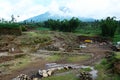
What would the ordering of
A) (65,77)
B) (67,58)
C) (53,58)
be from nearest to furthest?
(65,77)
(53,58)
(67,58)

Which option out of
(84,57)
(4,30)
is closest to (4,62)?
(84,57)

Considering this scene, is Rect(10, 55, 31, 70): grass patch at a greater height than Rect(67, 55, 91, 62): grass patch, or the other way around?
Rect(10, 55, 31, 70): grass patch

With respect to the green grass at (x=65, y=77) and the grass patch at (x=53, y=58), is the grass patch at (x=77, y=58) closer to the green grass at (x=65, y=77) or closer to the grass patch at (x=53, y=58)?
the grass patch at (x=53, y=58)

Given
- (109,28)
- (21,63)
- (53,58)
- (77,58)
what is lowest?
(77,58)

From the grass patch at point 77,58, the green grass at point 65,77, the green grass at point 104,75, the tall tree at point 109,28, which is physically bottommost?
the grass patch at point 77,58

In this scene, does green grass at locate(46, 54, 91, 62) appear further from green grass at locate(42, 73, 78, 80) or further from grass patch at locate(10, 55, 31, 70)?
green grass at locate(42, 73, 78, 80)

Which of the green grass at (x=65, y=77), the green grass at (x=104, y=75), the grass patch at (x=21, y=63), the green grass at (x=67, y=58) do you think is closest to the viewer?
the green grass at (x=104, y=75)

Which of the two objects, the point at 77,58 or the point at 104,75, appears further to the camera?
the point at 77,58

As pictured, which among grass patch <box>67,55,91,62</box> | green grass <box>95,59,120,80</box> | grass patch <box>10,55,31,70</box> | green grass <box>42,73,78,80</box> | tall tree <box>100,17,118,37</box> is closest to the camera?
green grass <box>95,59,120,80</box>

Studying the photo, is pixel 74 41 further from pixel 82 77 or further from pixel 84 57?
pixel 82 77

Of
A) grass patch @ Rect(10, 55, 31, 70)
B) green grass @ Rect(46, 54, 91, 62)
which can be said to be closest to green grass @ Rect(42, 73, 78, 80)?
grass patch @ Rect(10, 55, 31, 70)

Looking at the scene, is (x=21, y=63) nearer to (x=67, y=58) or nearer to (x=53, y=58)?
(x=53, y=58)

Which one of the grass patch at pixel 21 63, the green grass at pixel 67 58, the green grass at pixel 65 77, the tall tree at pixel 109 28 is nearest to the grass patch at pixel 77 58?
the green grass at pixel 67 58

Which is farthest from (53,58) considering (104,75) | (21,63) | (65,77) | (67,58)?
(104,75)
